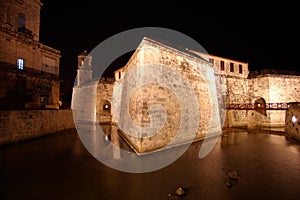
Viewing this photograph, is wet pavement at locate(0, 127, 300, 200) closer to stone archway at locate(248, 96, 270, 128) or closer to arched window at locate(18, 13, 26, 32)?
stone archway at locate(248, 96, 270, 128)

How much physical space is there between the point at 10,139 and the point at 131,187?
340 inches

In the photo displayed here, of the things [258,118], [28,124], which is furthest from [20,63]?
[258,118]

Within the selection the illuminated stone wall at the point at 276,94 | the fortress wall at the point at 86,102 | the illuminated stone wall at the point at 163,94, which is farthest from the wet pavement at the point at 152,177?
the fortress wall at the point at 86,102

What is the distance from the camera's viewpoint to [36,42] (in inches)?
609

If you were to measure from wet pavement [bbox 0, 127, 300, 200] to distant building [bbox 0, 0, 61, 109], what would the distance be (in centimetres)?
822

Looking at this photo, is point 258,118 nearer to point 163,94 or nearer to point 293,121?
point 293,121

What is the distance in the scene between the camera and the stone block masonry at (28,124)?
8453mm

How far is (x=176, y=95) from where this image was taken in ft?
29.6

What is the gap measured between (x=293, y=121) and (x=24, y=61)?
23.4m

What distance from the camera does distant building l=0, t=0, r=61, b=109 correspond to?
12.8 meters

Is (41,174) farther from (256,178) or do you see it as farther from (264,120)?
(264,120)

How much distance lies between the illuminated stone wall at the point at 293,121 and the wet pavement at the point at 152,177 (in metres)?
4.23

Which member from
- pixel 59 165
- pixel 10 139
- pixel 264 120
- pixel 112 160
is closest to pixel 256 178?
pixel 112 160

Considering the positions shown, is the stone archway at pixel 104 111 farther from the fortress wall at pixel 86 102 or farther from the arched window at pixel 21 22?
the arched window at pixel 21 22
